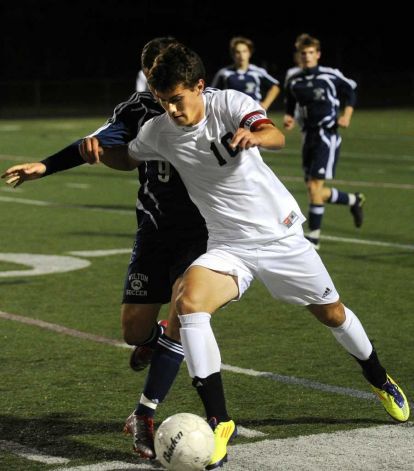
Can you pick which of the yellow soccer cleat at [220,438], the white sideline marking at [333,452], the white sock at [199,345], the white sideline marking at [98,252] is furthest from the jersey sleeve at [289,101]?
the yellow soccer cleat at [220,438]

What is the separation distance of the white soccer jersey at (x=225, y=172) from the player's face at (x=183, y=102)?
9cm

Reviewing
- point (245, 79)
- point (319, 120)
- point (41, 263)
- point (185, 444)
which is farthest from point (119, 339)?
point (245, 79)

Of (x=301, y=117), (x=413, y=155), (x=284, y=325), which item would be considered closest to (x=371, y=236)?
(x=301, y=117)

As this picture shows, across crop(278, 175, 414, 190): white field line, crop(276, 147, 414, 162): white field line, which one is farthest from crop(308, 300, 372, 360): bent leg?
crop(276, 147, 414, 162): white field line

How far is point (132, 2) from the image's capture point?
5334cm

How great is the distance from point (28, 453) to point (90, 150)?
1409 mm

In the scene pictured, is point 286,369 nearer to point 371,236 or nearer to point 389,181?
point 371,236

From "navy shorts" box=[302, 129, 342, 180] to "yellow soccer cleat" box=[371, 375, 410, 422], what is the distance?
284 inches

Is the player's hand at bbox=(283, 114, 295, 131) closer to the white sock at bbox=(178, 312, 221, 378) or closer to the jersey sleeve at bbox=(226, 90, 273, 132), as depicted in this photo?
the jersey sleeve at bbox=(226, 90, 273, 132)

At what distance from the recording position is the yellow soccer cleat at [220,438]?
495cm

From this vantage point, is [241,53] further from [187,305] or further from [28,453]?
[28,453]

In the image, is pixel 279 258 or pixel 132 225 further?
pixel 132 225

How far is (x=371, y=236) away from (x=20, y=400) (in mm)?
7344

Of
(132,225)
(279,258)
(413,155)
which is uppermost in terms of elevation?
(279,258)
